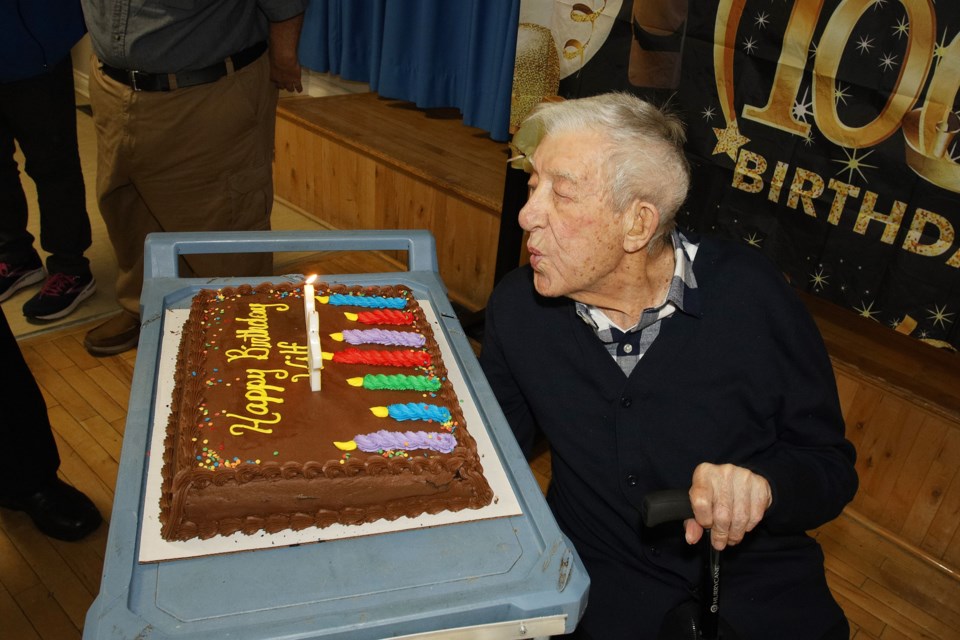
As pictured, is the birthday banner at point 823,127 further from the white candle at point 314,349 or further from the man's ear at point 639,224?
the white candle at point 314,349

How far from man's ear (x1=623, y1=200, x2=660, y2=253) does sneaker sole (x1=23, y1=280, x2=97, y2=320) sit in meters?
2.36

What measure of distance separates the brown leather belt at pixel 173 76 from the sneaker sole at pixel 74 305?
964 mm

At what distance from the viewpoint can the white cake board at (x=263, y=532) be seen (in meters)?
0.95

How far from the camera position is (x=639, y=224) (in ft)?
3.93

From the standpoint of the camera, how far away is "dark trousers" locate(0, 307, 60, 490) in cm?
170

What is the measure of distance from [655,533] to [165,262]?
3.34 ft

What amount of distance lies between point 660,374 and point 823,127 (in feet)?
3.16

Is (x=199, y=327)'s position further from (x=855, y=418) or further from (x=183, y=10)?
(x=855, y=418)

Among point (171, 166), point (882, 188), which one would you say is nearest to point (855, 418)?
point (882, 188)

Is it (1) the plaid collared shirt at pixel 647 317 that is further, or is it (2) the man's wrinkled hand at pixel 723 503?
(1) the plaid collared shirt at pixel 647 317

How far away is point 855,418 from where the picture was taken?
82.7 inches

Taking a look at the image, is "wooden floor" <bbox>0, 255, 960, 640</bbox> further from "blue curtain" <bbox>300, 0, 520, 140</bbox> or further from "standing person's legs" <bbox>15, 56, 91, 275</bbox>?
"blue curtain" <bbox>300, 0, 520, 140</bbox>

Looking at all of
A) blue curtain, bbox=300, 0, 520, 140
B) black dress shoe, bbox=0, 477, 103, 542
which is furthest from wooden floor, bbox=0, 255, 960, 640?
blue curtain, bbox=300, 0, 520, 140

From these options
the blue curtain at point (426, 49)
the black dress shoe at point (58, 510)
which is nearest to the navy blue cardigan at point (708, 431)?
the black dress shoe at point (58, 510)
